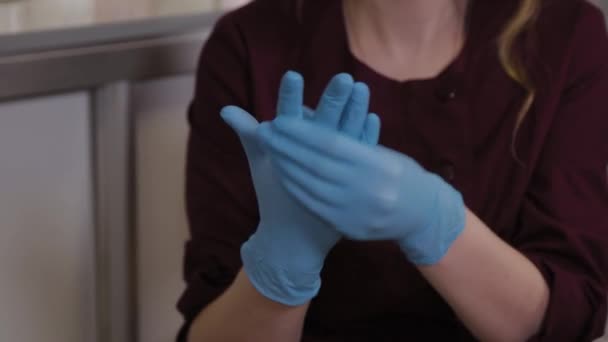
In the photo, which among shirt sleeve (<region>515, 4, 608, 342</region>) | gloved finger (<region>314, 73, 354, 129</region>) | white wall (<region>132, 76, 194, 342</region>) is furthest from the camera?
white wall (<region>132, 76, 194, 342</region>)

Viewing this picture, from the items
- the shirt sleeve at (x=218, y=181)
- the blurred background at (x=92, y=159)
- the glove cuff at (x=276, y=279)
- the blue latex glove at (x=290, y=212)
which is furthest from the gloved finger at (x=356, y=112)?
the blurred background at (x=92, y=159)

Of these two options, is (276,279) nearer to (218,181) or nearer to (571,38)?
(218,181)

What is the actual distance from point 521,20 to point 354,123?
0.31 m

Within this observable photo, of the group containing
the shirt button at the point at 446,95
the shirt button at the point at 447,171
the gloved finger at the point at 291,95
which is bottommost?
the shirt button at the point at 447,171

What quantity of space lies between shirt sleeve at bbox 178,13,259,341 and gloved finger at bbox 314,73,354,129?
0.24 m

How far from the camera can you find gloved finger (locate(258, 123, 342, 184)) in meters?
0.60

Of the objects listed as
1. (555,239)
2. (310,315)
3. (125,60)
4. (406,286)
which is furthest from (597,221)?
(125,60)

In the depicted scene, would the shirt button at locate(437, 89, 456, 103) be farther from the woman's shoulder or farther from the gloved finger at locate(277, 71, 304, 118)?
the gloved finger at locate(277, 71, 304, 118)

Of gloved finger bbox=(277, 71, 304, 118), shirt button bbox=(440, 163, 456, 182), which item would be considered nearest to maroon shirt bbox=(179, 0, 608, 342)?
shirt button bbox=(440, 163, 456, 182)

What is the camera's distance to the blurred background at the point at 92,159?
87 centimetres

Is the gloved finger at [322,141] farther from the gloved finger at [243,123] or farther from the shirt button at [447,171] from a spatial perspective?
the shirt button at [447,171]

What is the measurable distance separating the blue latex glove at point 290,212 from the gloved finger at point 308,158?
0.06 feet

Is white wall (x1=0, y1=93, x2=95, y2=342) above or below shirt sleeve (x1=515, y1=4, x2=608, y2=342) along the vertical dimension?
below

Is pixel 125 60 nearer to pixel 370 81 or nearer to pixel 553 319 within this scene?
pixel 370 81
